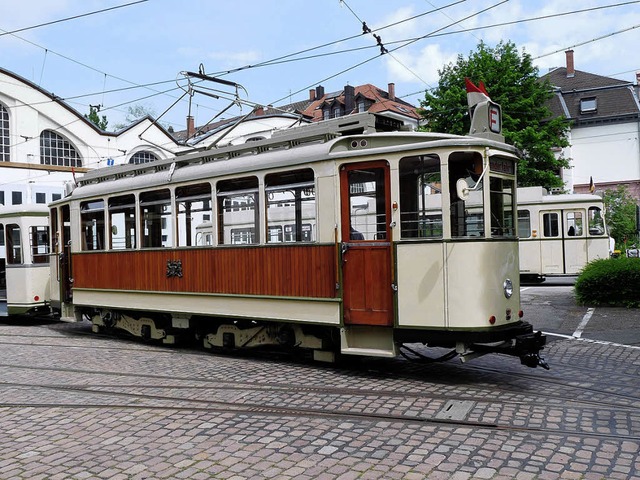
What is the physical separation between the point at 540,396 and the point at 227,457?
3.55m

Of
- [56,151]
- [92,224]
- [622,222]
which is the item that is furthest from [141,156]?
[92,224]

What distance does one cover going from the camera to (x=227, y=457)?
17.1ft

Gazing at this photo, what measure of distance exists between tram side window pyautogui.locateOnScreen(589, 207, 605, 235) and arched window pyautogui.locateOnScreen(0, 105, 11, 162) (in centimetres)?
2771

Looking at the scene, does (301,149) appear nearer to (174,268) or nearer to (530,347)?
(174,268)

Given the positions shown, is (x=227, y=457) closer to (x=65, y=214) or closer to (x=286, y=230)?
(x=286, y=230)

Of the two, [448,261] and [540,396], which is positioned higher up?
[448,261]

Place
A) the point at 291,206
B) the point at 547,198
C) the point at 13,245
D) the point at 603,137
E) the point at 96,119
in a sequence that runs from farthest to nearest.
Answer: the point at 96,119
the point at 603,137
the point at 547,198
the point at 13,245
the point at 291,206

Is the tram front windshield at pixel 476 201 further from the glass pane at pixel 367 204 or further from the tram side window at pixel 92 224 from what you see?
the tram side window at pixel 92 224

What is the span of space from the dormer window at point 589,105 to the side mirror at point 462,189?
44970 millimetres

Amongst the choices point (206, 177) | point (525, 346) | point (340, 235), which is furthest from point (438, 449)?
point (206, 177)

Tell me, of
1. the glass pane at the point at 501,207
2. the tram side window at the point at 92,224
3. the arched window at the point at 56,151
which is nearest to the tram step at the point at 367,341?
the glass pane at the point at 501,207

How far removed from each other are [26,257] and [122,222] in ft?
17.5

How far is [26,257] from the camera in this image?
50.8ft

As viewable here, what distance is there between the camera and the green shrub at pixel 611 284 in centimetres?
1443
